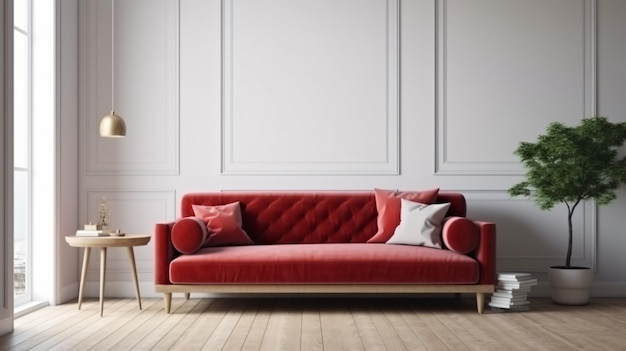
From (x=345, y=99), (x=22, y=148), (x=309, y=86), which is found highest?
(x=309, y=86)

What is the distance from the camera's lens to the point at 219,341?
4086mm

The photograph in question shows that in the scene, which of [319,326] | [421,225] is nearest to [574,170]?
[421,225]

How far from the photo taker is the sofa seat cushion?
497 centimetres

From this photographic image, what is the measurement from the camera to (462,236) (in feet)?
16.7

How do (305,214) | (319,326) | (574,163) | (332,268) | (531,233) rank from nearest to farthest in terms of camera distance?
(319,326) → (332,268) → (574,163) → (305,214) → (531,233)

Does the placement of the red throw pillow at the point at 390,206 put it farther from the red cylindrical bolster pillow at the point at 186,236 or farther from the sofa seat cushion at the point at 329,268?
the red cylindrical bolster pillow at the point at 186,236

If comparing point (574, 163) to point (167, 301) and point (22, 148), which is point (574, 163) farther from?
point (22, 148)

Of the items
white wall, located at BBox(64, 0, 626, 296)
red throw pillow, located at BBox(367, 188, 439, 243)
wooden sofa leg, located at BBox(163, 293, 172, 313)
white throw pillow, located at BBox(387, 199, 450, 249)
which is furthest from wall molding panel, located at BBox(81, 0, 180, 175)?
white throw pillow, located at BBox(387, 199, 450, 249)

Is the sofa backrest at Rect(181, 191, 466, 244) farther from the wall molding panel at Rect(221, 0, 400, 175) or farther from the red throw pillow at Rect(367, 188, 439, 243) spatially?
the wall molding panel at Rect(221, 0, 400, 175)

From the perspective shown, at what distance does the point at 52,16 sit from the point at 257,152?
182 centimetres

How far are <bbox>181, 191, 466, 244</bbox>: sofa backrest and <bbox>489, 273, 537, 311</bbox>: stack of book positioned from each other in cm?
67

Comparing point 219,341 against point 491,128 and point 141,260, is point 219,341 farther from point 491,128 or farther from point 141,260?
point 491,128

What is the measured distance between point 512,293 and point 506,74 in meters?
1.82

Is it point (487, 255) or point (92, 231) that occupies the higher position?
point (92, 231)
